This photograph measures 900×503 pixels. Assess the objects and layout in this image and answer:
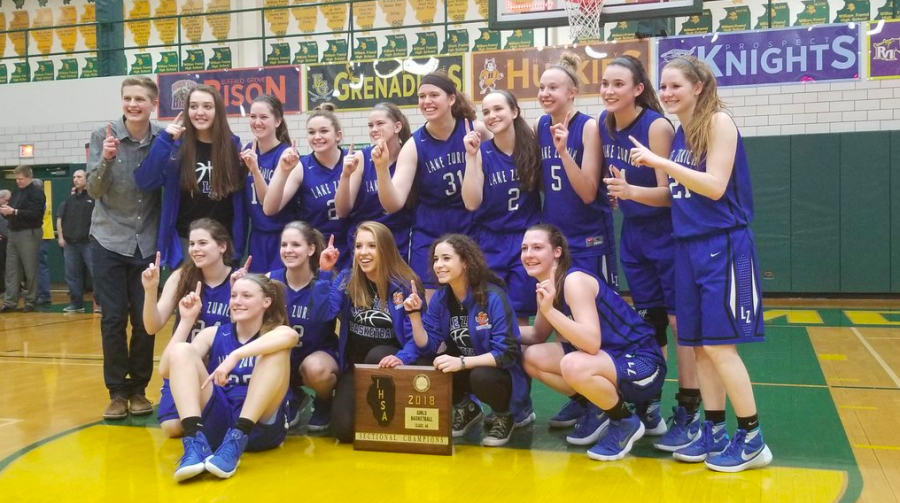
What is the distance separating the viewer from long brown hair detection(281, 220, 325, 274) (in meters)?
4.47

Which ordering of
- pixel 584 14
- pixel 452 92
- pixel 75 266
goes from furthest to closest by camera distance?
pixel 75 266 < pixel 584 14 < pixel 452 92

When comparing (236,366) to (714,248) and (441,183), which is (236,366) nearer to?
(441,183)

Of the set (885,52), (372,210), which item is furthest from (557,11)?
(372,210)

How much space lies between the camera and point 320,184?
4.99 metres

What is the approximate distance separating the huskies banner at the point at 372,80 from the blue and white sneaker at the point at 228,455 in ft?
27.6

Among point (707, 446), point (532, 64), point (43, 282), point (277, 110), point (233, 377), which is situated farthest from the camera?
point (43, 282)

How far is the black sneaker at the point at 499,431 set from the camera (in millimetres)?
4172

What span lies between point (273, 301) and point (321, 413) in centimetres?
85

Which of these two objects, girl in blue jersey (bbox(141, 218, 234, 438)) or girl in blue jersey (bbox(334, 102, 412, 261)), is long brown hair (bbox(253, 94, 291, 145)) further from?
girl in blue jersey (bbox(141, 218, 234, 438))

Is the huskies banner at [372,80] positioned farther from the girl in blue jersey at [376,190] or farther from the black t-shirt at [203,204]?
the black t-shirt at [203,204]

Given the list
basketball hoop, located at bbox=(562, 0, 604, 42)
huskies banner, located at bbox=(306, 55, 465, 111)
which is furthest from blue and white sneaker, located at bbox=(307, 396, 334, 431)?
huskies banner, located at bbox=(306, 55, 465, 111)

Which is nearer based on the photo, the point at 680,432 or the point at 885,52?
the point at 680,432

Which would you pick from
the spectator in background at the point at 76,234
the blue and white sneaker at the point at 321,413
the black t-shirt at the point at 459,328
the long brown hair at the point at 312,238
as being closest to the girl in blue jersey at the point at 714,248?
the black t-shirt at the point at 459,328

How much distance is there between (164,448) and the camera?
416 cm
